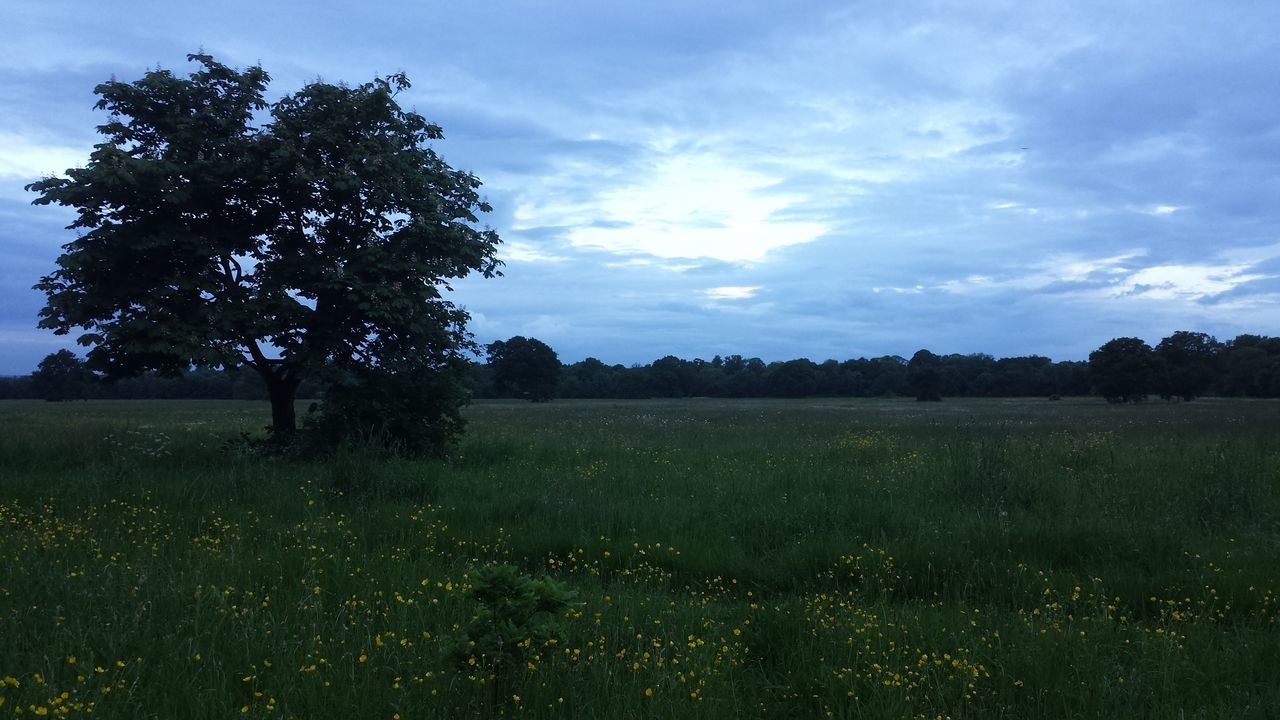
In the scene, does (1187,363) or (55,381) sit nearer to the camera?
(1187,363)

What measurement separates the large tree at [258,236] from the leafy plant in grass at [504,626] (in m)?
8.85

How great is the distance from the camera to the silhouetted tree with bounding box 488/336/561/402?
8250cm

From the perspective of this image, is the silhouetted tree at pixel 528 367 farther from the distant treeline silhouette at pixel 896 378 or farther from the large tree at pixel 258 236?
the large tree at pixel 258 236

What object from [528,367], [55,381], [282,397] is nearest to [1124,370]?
[528,367]

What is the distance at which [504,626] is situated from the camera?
3898 millimetres

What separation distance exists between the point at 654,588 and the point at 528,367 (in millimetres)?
77371

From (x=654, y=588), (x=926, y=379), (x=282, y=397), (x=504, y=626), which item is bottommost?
(x=654, y=588)

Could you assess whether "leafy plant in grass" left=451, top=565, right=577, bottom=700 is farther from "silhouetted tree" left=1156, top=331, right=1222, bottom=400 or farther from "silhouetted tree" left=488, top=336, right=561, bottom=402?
"silhouetted tree" left=488, top=336, right=561, bottom=402

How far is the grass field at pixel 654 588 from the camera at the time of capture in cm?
404

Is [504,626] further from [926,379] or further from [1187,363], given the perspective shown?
Result: [926,379]

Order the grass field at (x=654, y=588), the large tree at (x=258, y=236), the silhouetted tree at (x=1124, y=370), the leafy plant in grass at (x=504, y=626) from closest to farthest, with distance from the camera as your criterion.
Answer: the leafy plant in grass at (x=504, y=626)
the grass field at (x=654, y=588)
the large tree at (x=258, y=236)
the silhouetted tree at (x=1124, y=370)

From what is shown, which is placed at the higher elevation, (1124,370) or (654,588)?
(1124,370)

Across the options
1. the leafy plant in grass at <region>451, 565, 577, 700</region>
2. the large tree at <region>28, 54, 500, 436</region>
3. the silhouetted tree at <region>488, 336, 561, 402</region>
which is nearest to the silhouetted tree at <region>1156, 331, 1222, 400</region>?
the silhouetted tree at <region>488, 336, 561, 402</region>

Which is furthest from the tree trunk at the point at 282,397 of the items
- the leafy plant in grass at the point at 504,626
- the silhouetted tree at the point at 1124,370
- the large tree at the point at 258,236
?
the silhouetted tree at the point at 1124,370
